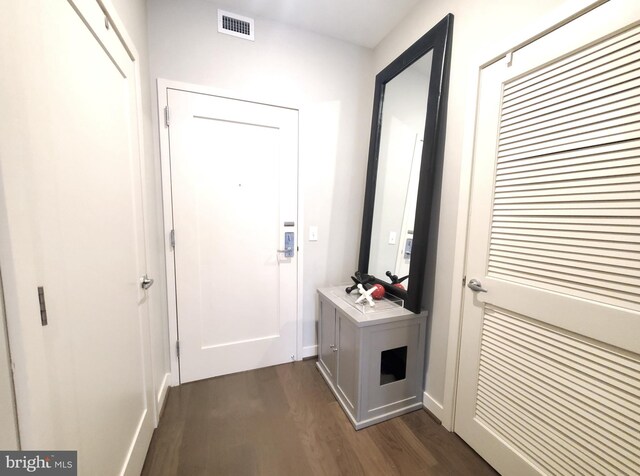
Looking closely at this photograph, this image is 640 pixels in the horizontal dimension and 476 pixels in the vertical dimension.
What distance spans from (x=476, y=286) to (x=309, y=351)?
1.51 m

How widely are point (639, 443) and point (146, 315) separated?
214 cm

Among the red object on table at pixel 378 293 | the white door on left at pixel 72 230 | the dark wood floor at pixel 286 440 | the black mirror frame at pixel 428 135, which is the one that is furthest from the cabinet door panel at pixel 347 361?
the white door on left at pixel 72 230

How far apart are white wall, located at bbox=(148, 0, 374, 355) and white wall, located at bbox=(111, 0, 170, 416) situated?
7.5 inches

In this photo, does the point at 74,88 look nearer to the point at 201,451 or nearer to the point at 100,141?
the point at 100,141

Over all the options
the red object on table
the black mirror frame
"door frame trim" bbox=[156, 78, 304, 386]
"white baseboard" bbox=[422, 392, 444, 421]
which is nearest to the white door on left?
"door frame trim" bbox=[156, 78, 304, 386]

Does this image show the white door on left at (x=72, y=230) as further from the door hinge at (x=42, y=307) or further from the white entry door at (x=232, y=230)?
the white entry door at (x=232, y=230)

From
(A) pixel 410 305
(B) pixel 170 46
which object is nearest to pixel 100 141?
(B) pixel 170 46

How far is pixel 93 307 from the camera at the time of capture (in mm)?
844

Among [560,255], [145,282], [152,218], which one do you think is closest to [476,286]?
[560,255]

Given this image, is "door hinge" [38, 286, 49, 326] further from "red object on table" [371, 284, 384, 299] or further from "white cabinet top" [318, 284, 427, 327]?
"red object on table" [371, 284, 384, 299]

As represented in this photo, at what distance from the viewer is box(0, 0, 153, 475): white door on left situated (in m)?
0.54

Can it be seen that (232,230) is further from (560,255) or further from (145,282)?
(560,255)

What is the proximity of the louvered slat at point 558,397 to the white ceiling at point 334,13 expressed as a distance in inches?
81.9

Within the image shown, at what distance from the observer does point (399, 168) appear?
5.95 feet
